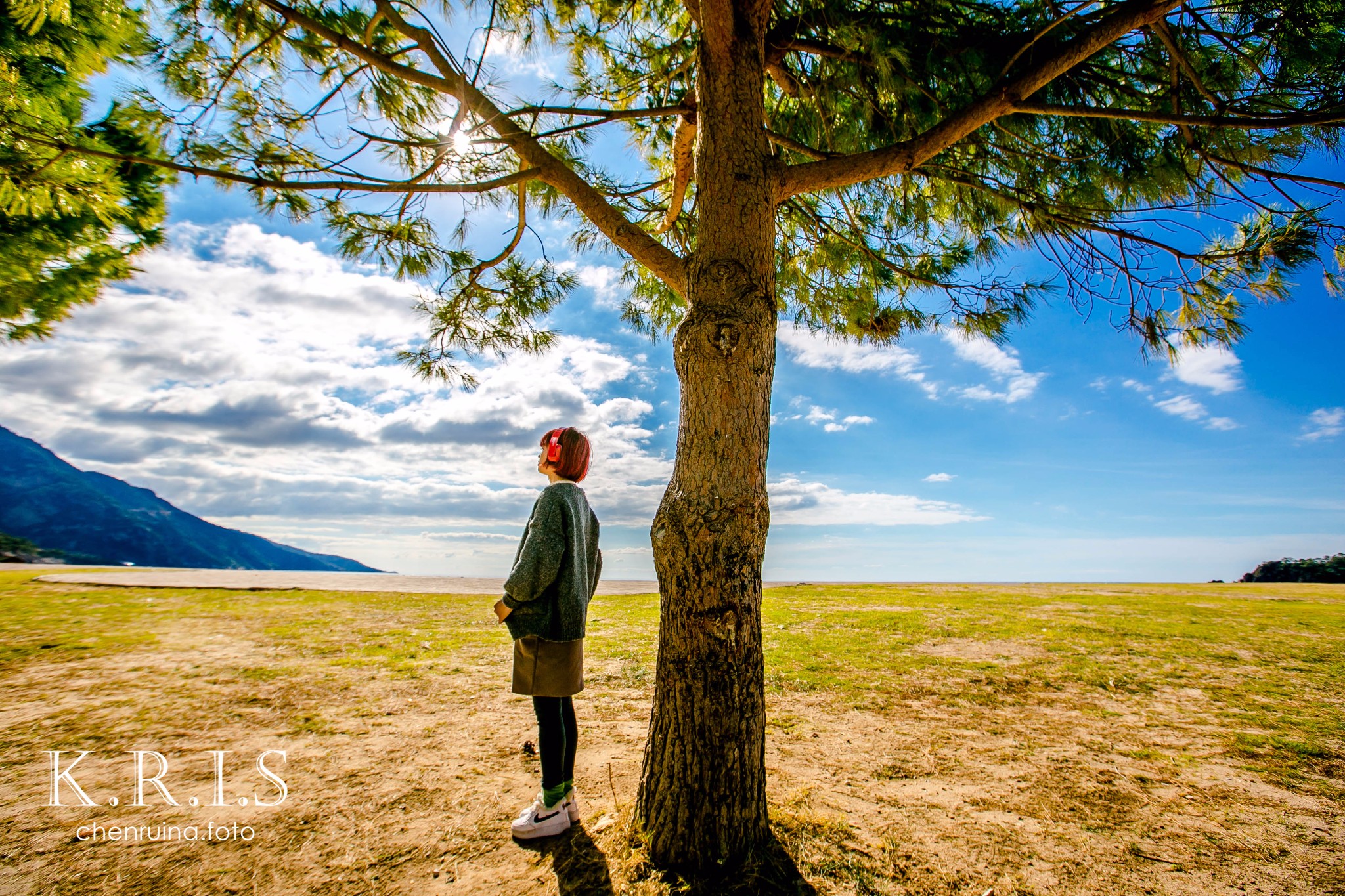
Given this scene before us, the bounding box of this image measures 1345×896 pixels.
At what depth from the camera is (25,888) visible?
1440 mm

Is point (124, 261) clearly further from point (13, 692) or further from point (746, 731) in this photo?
point (746, 731)

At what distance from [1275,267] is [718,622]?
11.9 feet

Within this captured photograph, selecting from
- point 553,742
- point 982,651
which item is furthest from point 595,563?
point 982,651

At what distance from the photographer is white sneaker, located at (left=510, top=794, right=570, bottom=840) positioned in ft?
5.65

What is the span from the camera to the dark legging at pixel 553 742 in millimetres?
1798

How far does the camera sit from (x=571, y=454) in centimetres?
198

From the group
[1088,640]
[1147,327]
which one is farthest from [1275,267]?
[1088,640]

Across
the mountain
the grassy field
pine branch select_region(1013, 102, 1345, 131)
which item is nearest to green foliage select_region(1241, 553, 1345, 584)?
the grassy field

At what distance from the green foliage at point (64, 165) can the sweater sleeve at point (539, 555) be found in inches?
99.1

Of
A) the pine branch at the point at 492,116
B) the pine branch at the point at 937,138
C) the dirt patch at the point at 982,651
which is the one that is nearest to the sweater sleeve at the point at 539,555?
the pine branch at the point at 492,116

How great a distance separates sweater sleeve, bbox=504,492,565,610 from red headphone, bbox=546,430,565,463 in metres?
0.15

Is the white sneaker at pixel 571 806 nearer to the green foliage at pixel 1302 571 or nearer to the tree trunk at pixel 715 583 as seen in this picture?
the tree trunk at pixel 715 583

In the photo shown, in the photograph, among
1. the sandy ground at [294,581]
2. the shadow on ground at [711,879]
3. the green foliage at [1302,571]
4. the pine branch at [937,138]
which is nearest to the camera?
the shadow on ground at [711,879]

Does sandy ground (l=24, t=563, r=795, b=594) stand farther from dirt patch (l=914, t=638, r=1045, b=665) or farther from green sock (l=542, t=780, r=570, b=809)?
green sock (l=542, t=780, r=570, b=809)
